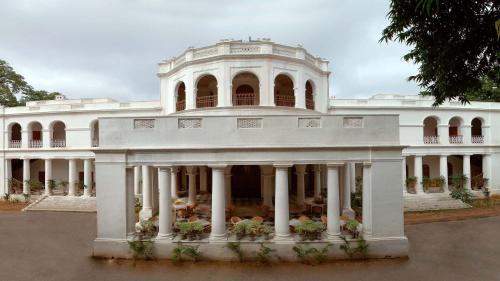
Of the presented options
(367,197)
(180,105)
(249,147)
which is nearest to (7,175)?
(180,105)

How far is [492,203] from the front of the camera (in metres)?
19.6

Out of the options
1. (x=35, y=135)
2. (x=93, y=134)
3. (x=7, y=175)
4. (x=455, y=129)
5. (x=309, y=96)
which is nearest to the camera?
(x=309, y=96)

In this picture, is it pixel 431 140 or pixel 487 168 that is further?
pixel 487 168

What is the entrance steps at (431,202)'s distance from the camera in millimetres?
19516

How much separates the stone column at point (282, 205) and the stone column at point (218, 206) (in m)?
2.19

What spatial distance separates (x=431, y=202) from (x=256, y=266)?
18.9 metres

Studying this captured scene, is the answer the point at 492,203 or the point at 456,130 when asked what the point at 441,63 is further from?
the point at 456,130

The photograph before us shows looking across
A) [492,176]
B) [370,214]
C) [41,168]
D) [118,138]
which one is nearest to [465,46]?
[370,214]

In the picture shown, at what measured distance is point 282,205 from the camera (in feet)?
31.8

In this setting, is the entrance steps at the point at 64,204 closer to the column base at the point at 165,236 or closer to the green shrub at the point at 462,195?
the column base at the point at 165,236

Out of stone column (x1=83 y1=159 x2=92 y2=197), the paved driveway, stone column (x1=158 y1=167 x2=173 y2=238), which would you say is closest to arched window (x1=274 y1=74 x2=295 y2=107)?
stone column (x1=158 y1=167 x2=173 y2=238)

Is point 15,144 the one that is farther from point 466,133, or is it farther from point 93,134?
point 466,133

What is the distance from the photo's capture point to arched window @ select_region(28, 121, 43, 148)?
78.5 feet

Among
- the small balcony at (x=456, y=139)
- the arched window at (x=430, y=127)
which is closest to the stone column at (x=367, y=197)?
the small balcony at (x=456, y=139)
